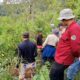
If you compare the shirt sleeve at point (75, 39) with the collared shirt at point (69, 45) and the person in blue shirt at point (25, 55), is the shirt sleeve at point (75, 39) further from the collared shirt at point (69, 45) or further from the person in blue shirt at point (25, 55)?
the person in blue shirt at point (25, 55)

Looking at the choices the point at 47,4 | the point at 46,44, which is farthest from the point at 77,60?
the point at 47,4

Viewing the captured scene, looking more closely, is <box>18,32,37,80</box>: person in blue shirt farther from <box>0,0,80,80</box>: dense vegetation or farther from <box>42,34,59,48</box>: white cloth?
<box>0,0,80,80</box>: dense vegetation

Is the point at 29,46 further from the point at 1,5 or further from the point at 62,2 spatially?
the point at 1,5

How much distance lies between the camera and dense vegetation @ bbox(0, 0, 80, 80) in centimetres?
1392

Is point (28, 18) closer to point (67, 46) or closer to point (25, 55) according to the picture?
point (25, 55)

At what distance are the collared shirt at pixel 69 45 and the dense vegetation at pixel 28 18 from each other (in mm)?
6188

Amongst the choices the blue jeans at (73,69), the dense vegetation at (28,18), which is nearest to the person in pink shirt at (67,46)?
the blue jeans at (73,69)

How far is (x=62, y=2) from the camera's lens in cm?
2100

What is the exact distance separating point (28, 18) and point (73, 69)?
69.0ft

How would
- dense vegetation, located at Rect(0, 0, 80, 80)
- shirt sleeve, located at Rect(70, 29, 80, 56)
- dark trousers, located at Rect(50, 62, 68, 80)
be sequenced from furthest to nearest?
dense vegetation, located at Rect(0, 0, 80, 80) → dark trousers, located at Rect(50, 62, 68, 80) → shirt sleeve, located at Rect(70, 29, 80, 56)

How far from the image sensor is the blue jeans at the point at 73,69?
5371 mm

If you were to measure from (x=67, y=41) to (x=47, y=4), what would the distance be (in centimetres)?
2063

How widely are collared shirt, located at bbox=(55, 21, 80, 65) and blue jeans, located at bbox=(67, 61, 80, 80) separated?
152 millimetres

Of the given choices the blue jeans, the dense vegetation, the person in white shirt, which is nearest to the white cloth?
the person in white shirt
